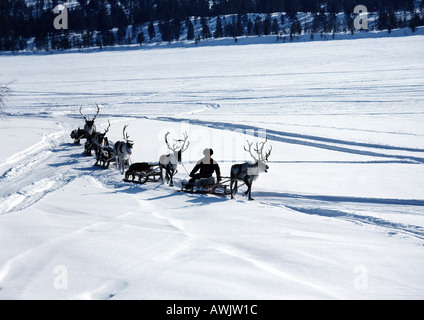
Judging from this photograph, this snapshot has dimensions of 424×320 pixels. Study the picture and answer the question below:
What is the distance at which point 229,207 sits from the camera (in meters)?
7.92

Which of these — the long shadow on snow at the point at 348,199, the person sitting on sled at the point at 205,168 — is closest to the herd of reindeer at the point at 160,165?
the person sitting on sled at the point at 205,168

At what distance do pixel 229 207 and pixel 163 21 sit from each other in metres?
95.7

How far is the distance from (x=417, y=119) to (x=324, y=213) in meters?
11.9

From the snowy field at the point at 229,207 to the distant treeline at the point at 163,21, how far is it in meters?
59.0

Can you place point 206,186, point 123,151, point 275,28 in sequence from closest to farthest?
point 206,186, point 123,151, point 275,28

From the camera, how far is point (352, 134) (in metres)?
15.4

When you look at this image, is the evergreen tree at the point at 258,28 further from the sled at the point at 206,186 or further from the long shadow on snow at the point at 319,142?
the sled at the point at 206,186

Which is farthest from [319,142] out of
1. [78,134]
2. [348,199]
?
[78,134]

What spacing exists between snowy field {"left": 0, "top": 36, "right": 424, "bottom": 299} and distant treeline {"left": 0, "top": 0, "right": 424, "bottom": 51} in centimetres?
5898

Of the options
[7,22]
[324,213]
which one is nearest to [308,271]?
[324,213]

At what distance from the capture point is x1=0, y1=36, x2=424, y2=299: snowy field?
4.68m

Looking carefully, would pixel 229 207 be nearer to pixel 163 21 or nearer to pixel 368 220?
pixel 368 220

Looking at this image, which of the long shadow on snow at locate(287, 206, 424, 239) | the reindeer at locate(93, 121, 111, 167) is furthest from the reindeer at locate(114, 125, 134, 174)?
the long shadow on snow at locate(287, 206, 424, 239)

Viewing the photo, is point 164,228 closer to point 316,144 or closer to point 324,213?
point 324,213
